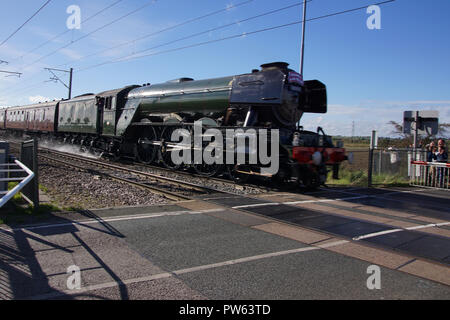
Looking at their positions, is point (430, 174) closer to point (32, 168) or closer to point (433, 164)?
point (433, 164)

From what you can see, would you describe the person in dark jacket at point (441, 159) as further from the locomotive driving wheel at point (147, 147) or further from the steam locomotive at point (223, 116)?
the locomotive driving wheel at point (147, 147)

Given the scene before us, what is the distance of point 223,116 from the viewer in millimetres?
11797

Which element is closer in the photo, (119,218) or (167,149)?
(119,218)

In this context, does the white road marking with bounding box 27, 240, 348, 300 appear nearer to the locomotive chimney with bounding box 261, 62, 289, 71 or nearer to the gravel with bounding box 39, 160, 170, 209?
the gravel with bounding box 39, 160, 170, 209

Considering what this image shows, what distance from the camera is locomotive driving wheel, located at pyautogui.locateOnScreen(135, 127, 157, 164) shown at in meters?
15.6

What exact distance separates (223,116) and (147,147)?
567 centimetres

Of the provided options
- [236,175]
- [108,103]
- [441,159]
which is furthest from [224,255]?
[108,103]

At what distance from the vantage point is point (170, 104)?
46.6 ft

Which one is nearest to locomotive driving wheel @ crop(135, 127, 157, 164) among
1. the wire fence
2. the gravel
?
the gravel

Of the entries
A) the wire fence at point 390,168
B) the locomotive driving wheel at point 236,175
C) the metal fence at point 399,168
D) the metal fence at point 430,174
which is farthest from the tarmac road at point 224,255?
the wire fence at point 390,168

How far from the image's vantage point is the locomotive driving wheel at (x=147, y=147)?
15.6 metres

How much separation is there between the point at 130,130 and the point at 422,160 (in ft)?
42.5

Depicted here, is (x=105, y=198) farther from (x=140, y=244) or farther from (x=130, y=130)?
(x=130, y=130)

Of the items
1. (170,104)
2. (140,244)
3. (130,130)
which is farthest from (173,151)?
(140,244)
